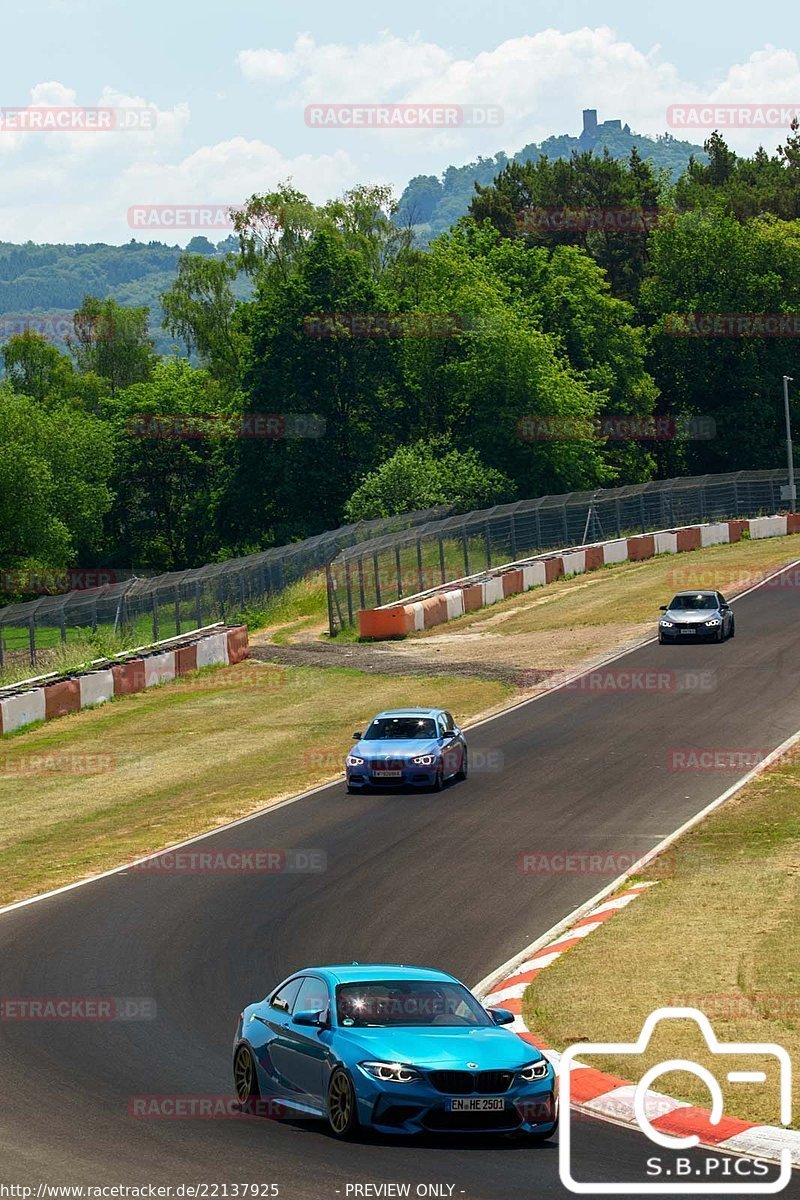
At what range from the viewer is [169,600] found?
163 feet

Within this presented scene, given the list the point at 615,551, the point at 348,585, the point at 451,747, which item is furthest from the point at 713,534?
the point at 451,747

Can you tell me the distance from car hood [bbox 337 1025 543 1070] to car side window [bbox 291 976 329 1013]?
55cm

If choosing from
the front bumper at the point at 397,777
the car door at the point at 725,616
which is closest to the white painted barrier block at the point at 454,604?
the car door at the point at 725,616

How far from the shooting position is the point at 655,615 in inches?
2013

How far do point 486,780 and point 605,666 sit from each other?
525 inches

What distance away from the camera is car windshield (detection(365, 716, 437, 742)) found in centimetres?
3030

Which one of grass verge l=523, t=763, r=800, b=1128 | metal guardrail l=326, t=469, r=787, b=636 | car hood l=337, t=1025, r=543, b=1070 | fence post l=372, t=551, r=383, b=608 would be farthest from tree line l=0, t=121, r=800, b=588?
car hood l=337, t=1025, r=543, b=1070

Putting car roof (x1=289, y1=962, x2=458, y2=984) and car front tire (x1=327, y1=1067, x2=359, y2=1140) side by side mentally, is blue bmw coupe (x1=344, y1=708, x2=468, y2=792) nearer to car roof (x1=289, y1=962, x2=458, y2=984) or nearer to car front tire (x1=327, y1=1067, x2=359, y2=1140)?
car roof (x1=289, y1=962, x2=458, y2=984)

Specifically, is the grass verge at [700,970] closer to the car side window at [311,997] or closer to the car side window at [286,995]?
the car side window at [311,997]

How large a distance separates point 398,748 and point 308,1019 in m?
17.2

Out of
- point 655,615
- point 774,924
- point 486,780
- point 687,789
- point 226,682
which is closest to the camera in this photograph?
point 774,924

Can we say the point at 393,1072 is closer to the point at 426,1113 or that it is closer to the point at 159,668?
Result: the point at 426,1113

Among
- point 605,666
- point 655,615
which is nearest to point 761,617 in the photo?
point 655,615

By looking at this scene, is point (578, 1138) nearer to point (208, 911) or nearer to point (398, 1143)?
point (398, 1143)
